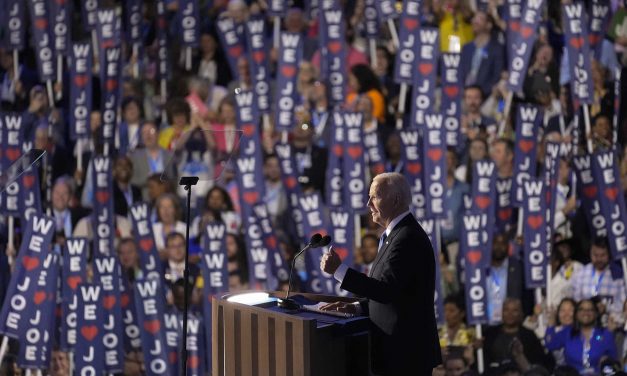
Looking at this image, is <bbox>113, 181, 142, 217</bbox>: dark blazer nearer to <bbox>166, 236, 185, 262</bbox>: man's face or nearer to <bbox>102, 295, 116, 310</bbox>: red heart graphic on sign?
<bbox>166, 236, 185, 262</bbox>: man's face

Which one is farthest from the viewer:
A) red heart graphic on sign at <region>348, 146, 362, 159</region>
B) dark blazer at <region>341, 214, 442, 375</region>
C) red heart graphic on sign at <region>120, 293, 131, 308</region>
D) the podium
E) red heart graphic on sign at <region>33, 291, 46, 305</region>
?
red heart graphic on sign at <region>348, 146, 362, 159</region>

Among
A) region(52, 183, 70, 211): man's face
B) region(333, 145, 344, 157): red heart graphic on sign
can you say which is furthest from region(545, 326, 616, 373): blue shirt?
region(52, 183, 70, 211): man's face

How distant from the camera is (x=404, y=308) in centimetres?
221

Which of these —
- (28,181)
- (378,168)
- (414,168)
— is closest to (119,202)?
(28,181)

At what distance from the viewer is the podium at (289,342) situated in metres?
2.09

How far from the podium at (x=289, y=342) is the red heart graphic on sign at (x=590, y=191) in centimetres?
311

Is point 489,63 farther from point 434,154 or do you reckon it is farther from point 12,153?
point 12,153

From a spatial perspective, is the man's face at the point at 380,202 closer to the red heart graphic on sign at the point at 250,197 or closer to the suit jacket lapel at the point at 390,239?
the suit jacket lapel at the point at 390,239

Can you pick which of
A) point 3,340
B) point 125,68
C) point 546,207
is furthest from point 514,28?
point 3,340

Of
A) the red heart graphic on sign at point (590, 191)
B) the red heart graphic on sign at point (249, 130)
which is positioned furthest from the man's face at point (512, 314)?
the red heart graphic on sign at point (249, 130)

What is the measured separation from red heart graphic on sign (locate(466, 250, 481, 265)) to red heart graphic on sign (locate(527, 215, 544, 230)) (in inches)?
14.0

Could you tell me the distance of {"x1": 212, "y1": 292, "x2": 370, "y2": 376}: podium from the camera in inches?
82.4

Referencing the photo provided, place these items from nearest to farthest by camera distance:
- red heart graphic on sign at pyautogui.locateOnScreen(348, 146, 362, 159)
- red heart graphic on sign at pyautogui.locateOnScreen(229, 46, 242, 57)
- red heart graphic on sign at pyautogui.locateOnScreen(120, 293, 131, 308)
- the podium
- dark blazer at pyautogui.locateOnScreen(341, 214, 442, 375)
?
1. the podium
2. dark blazer at pyautogui.locateOnScreen(341, 214, 442, 375)
3. red heart graphic on sign at pyautogui.locateOnScreen(120, 293, 131, 308)
4. red heart graphic on sign at pyautogui.locateOnScreen(348, 146, 362, 159)
5. red heart graphic on sign at pyautogui.locateOnScreen(229, 46, 242, 57)

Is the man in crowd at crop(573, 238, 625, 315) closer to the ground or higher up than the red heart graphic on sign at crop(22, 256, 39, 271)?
closer to the ground
